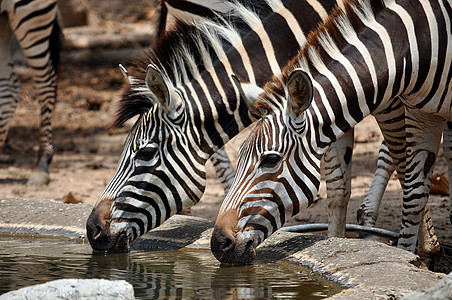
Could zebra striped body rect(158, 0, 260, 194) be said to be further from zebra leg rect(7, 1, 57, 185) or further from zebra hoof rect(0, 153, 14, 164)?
zebra hoof rect(0, 153, 14, 164)

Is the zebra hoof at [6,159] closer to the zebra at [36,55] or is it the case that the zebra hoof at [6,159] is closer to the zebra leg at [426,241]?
the zebra at [36,55]

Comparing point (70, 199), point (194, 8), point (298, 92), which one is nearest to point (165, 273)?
point (298, 92)

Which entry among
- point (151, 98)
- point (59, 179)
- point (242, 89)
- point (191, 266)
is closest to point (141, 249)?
point (191, 266)

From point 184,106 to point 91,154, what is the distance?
660 centimetres

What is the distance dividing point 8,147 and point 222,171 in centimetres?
539

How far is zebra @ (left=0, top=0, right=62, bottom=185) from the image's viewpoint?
30.5 feet

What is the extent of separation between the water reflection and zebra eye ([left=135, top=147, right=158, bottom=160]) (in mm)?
698

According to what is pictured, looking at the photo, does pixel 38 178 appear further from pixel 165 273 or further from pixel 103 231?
pixel 165 273

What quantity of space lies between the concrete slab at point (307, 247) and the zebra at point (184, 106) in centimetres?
43

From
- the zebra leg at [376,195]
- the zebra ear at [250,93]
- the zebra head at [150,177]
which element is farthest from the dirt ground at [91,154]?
the zebra ear at [250,93]

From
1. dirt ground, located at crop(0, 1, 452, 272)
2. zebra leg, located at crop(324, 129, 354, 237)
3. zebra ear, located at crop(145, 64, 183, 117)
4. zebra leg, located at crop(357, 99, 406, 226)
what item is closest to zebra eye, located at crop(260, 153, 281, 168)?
zebra ear, located at crop(145, 64, 183, 117)

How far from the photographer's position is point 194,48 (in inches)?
206

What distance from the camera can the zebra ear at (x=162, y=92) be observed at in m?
4.80

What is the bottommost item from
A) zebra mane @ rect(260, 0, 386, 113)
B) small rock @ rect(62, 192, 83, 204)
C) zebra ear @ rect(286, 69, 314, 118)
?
small rock @ rect(62, 192, 83, 204)
